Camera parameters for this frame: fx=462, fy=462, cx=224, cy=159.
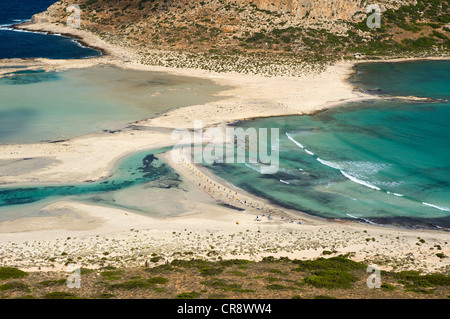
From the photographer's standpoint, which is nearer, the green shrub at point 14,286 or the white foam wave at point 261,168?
the green shrub at point 14,286

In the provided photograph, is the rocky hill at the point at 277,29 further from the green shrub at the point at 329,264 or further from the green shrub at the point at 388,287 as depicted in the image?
the green shrub at the point at 388,287

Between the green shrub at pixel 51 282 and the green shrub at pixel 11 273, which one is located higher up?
the green shrub at pixel 11 273

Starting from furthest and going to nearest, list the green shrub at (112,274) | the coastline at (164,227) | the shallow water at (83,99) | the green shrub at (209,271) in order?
the shallow water at (83,99), the coastline at (164,227), the green shrub at (209,271), the green shrub at (112,274)

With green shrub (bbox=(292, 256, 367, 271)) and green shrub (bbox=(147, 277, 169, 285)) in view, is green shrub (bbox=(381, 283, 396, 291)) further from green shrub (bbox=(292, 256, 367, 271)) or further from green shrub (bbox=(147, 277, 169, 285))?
green shrub (bbox=(147, 277, 169, 285))

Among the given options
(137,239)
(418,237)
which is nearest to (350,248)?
(418,237)

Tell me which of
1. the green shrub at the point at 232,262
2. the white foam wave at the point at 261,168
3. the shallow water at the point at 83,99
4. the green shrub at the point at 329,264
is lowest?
the green shrub at the point at 232,262

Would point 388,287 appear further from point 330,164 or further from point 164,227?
point 330,164

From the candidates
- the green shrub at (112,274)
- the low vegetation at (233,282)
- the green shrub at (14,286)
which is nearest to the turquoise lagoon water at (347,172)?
the low vegetation at (233,282)
